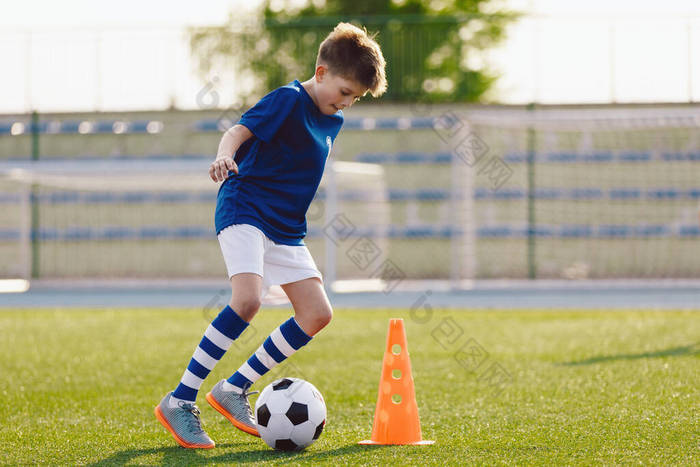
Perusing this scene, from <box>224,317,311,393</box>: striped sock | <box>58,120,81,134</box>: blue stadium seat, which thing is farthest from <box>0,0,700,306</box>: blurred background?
<box>224,317,311,393</box>: striped sock

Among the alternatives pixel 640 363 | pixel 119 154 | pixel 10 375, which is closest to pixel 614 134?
pixel 119 154

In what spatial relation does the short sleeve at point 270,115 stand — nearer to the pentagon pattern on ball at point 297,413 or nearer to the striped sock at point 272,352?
the striped sock at point 272,352

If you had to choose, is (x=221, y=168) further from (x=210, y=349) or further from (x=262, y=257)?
(x=210, y=349)

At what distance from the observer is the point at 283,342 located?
3.33m

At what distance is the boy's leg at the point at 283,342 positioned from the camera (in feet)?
10.9

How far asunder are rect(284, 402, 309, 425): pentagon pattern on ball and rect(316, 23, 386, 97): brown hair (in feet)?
3.77

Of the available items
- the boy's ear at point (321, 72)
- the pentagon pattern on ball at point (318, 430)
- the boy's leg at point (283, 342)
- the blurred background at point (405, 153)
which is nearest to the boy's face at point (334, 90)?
the boy's ear at point (321, 72)

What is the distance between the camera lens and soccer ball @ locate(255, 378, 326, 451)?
3.04 metres

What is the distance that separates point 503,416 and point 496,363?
1772mm

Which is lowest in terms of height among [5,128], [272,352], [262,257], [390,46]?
[272,352]

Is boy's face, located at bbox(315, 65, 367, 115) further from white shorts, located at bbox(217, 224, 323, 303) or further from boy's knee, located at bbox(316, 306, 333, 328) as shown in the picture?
boy's knee, located at bbox(316, 306, 333, 328)

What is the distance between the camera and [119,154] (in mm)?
15469

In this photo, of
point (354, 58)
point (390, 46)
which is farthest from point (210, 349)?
point (390, 46)

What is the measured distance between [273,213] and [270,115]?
1.17ft
